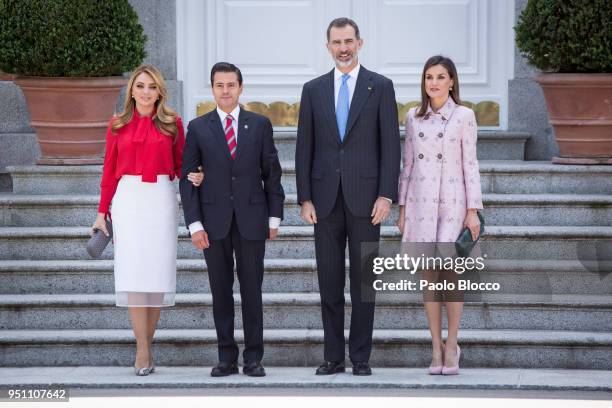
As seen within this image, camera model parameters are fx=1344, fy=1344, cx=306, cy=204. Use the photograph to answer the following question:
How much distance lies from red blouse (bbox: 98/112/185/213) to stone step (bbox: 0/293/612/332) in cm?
85

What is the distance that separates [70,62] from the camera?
26.5 feet

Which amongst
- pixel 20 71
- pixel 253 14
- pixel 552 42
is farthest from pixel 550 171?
pixel 20 71

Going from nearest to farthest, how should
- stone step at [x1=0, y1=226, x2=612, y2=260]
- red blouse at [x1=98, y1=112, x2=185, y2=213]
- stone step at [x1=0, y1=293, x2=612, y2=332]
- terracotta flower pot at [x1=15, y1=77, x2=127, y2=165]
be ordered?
red blouse at [x1=98, y1=112, x2=185, y2=213] → stone step at [x1=0, y1=293, x2=612, y2=332] → stone step at [x1=0, y1=226, x2=612, y2=260] → terracotta flower pot at [x1=15, y1=77, x2=127, y2=165]

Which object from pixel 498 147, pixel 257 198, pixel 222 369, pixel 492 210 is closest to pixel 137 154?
pixel 257 198

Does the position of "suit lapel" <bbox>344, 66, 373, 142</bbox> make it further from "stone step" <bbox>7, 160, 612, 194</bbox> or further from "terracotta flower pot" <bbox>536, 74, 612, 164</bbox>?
"terracotta flower pot" <bbox>536, 74, 612, 164</bbox>

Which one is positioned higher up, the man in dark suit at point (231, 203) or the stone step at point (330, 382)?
the man in dark suit at point (231, 203)

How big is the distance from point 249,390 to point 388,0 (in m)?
3.77

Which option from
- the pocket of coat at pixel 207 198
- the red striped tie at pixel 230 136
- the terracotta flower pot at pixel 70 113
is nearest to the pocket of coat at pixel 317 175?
the red striped tie at pixel 230 136

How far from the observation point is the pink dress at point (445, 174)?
6.50m

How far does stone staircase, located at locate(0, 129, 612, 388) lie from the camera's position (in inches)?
278

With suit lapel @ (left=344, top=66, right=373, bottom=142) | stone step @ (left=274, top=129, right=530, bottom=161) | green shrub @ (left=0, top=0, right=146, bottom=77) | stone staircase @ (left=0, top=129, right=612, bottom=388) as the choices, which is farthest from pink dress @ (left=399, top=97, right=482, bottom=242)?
stone step @ (left=274, top=129, right=530, bottom=161)

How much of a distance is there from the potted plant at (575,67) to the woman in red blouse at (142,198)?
8.12 feet

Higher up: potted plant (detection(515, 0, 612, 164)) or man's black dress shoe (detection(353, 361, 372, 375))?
potted plant (detection(515, 0, 612, 164))

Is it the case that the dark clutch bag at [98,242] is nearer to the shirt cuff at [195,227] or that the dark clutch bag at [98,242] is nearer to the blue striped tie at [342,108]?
the shirt cuff at [195,227]
